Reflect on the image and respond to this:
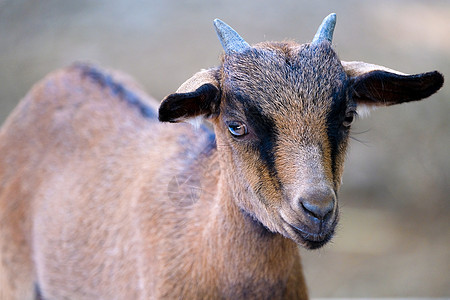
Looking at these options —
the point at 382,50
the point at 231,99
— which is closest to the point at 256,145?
the point at 231,99

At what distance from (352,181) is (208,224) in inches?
273

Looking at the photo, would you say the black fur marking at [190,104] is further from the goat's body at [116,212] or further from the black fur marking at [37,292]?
the black fur marking at [37,292]

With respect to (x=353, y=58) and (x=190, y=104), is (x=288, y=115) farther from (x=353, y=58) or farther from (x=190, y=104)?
(x=353, y=58)

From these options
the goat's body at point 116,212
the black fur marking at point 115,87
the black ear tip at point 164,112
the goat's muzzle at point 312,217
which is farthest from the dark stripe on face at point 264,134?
the black fur marking at point 115,87

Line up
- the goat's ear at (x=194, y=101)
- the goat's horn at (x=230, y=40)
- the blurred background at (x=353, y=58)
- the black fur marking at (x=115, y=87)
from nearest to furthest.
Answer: the goat's ear at (x=194, y=101)
the goat's horn at (x=230, y=40)
the black fur marking at (x=115, y=87)
the blurred background at (x=353, y=58)

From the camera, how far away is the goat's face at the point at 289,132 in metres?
3.05

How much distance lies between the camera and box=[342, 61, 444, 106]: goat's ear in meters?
3.35

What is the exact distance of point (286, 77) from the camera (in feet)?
10.9

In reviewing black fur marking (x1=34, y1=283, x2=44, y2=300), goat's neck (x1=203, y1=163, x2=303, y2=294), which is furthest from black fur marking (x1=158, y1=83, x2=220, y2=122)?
black fur marking (x1=34, y1=283, x2=44, y2=300)

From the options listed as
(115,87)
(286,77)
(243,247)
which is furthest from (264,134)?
(115,87)

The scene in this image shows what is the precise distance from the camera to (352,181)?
34.4 ft

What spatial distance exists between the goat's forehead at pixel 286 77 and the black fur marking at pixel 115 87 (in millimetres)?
1780

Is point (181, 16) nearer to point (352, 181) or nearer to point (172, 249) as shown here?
point (352, 181)

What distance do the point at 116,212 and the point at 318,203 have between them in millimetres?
2140
